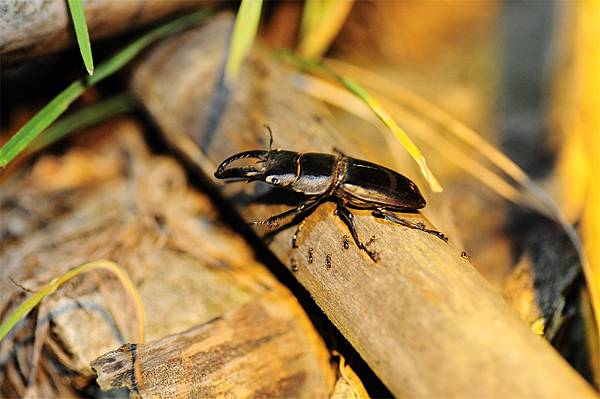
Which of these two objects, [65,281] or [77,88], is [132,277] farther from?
[77,88]

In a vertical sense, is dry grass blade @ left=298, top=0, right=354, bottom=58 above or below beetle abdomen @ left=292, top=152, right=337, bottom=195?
above

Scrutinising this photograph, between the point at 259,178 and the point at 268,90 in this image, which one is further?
the point at 268,90

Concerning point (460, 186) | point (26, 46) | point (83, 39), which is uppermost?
point (26, 46)

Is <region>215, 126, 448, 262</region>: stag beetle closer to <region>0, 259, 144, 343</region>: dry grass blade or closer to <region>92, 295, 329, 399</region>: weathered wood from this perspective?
<region>92, 295, 329, 399</region>: weathered wood

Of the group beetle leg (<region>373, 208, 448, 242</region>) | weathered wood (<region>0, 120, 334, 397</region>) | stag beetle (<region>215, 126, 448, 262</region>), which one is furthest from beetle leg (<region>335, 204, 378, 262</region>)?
weathered wood (<region>0, 120, 334, 397</region>)

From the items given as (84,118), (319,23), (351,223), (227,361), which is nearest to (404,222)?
(351,223)

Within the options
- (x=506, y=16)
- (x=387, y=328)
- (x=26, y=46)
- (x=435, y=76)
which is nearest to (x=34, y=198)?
(x=26, y=46)

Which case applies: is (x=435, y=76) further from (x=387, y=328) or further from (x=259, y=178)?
(x=387, y=328)

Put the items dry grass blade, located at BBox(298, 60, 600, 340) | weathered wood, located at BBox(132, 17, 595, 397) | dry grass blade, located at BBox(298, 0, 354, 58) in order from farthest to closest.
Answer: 1. dry grass blade, located at BBox(298, 0, 354, 58)
2. dry grass blade, located at BBox(298, 60, 600, 340)
3. weathered wood, located at BBox(132, 17, 595, 397)
